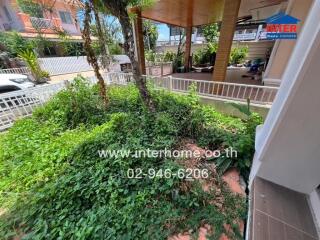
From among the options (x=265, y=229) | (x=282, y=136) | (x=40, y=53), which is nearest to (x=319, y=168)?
(x=282, y=136)

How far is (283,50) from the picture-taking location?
3939mm

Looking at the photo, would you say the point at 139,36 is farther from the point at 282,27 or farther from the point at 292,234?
the point at 292,234

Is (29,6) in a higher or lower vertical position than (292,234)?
higher

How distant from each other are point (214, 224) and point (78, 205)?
1.58 meters

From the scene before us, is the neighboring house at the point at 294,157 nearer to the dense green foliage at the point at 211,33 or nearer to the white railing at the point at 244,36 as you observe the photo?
the dense green foliage at the point at 211,33

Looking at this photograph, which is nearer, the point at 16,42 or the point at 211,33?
the point at 16,42

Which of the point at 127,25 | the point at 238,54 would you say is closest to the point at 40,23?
the point at 127,25

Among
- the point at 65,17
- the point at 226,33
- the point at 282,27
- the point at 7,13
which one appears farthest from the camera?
the point at 65,17

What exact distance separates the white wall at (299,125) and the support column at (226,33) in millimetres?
2726

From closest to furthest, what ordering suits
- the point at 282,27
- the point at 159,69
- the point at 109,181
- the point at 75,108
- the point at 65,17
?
the point at 109,181 < the point at 282,27 < the point at 75,108 < the point at 159,69 < the point at 65,17

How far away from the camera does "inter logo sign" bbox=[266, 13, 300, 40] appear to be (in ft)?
9.29

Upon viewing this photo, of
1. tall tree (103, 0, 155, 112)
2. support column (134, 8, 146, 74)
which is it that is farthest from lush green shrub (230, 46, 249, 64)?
tall tree (103, 0, 155, 112)

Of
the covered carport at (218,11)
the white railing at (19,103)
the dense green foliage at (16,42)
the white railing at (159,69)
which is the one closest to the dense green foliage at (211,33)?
the covered carport at (218,11)

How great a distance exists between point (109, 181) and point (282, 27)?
13.7 ft
